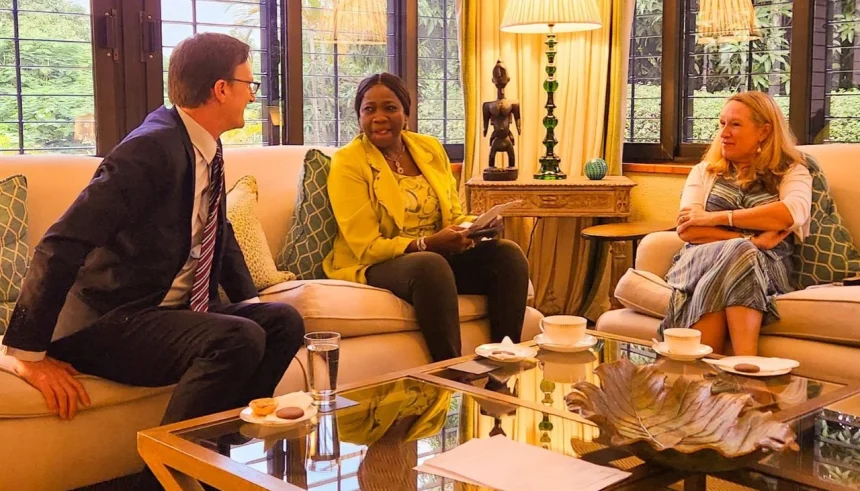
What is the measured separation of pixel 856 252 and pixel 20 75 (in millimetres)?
2876

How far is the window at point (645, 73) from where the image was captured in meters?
4.25

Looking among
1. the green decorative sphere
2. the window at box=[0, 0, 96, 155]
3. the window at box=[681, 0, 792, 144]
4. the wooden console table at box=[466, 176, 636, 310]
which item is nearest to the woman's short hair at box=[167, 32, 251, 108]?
the window at box=[0, 0, 96, 155]

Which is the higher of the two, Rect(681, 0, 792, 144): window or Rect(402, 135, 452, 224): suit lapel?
Rect(681, 0, 792, 144): window

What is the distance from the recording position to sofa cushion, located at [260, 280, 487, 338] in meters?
2.50

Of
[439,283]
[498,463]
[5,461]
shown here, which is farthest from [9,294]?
[498,463]

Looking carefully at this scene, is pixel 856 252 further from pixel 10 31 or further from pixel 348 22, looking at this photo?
pixel 10 31

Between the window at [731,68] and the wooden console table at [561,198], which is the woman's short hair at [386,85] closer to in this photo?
the wooden console table at [561,198]

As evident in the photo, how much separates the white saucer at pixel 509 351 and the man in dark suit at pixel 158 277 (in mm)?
483

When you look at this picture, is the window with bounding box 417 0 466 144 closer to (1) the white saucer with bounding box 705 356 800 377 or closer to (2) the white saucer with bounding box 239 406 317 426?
(1) the white saucer with bounding box 705 356 800 377

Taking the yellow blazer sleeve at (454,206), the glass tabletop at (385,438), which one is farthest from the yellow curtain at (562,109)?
the glass tabletop at (385,438)

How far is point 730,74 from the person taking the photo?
4.05 m

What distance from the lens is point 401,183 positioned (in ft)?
9.55

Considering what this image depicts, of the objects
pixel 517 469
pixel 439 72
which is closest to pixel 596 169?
pixel 439 72

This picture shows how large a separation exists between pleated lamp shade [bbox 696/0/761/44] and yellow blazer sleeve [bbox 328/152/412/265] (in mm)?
1865
